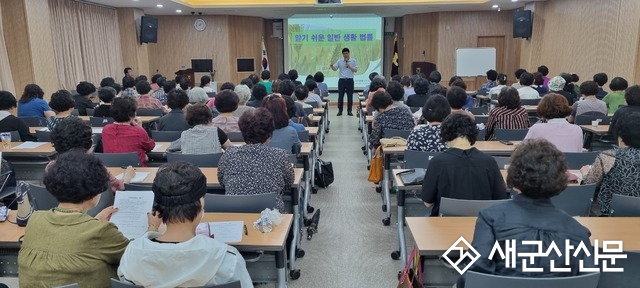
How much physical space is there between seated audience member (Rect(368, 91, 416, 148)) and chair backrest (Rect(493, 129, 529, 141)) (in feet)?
3.03

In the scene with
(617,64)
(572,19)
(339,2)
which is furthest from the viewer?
(339,2)

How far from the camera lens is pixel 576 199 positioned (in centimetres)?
275

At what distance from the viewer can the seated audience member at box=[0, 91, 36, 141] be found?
192 inches

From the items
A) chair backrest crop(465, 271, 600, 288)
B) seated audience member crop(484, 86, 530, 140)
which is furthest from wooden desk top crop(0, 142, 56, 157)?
seated audience member crop(484, 86, 530, 140)

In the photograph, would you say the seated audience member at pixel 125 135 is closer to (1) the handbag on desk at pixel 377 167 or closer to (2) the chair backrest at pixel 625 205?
(1) the handbag on desk at pixel 377 167

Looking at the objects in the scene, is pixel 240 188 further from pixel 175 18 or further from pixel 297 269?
pixel 175 18

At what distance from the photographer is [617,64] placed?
877cm

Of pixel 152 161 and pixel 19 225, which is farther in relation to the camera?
pixel 152 161

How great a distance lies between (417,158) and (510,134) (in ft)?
4.83

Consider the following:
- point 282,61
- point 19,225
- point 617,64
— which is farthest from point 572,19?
point 19,225

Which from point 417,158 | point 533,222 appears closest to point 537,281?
point 533,222

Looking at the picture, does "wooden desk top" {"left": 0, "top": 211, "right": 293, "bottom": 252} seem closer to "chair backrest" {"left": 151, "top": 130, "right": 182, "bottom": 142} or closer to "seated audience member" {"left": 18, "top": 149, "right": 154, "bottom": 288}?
"seated audience member" {"left": 18, "top": 149, "right": 154, "bottom": 288}

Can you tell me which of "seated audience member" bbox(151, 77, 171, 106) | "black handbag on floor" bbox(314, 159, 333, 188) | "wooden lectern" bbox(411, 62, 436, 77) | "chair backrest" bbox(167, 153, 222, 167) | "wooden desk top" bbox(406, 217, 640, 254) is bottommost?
"black handbag on floor" bbox(314, 159, 333, 188)

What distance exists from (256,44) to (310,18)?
6.34 ft
